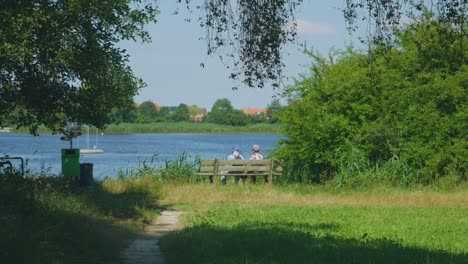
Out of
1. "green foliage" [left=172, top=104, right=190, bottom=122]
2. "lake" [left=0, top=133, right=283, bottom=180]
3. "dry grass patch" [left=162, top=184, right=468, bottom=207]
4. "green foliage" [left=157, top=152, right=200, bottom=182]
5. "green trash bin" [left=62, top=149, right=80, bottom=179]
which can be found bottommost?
"lake" [left=0, top=133, right=283, bottom=180]

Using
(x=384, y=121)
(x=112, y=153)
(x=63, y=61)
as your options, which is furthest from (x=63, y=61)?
(x=112, y=153)

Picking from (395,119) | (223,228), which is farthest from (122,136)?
(223,228)

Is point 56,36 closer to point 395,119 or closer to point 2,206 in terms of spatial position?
point 2,206

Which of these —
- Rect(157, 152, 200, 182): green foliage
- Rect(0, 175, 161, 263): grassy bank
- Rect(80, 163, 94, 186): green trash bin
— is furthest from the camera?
Rect(157, 152, 200, 182): green foliage

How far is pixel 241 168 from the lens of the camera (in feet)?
78.7

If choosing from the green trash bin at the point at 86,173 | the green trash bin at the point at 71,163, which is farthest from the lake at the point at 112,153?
the green trash bin at the point at 86,173

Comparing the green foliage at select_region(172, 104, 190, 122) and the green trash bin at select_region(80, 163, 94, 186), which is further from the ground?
the green foliage at select_region(172, 104, 190, 122)

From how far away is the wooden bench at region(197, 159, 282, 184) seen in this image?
23.8 meters

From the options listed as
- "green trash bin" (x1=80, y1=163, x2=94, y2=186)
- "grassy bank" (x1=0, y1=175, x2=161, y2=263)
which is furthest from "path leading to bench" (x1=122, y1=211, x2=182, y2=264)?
"green trash bin" (x1=80, y1=163, x2=94, y2=186)

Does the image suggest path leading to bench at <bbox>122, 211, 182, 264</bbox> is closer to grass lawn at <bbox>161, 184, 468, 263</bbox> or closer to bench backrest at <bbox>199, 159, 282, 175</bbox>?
grass lawn at <bbox>161, 184, 468, 263</bbox>

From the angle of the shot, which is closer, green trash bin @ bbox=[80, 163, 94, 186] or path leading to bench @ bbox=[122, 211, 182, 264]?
path leading to bench @ bbox=[122, 211, 182, 264]

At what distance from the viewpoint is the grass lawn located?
10320 millimetres

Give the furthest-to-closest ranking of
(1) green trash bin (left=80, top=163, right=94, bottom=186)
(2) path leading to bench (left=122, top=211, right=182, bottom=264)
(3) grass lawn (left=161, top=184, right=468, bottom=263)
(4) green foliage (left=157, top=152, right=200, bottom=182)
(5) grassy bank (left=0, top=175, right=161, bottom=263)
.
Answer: (4) green foliage (left=157, top=152, right=200, bottom=182)
(1) green trash bin (left=80, top=163, right=94, bottom=186)
(2) path leading to bench (left=122, top=211, right=182, bottom=264)
(3) grass lawn (left=161, top=184, right=468, bottom=263)
(5) grassy bank (left=0, top=175, right=161, bottom=263)

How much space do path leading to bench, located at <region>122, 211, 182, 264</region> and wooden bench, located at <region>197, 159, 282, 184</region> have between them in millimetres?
6379
